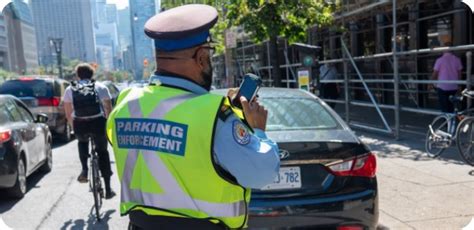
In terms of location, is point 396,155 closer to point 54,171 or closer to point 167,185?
point 54,171

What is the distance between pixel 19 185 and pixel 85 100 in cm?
183

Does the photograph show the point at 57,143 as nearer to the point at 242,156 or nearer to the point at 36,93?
the point at 36,93

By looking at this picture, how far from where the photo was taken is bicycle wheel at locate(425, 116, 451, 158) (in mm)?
7707

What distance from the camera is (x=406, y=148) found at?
8.71 metres

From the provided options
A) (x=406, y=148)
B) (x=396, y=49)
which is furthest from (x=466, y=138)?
(x=396, y=49)

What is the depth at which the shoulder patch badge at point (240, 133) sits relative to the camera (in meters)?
1.89

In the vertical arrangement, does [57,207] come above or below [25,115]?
below

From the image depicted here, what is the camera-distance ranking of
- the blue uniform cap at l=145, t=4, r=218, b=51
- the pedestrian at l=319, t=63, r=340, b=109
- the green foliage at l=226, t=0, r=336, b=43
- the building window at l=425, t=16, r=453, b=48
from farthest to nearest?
the pedestrian at l=319, t=63, r=340, b=109, the building window at l=425, t=16, r=453, b=48, the green foliage at l=226, t=0, r=336, b=43, the blue uniform cap at l=145, t=4, r=218, b=51

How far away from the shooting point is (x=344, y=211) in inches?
149

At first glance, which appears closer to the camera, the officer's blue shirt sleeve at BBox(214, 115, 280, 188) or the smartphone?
the officer's blue shirt sleeve at BBox(214, 115, 280, 188)

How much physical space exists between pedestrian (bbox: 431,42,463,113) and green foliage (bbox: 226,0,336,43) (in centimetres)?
332

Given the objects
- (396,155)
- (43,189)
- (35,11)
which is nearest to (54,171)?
(43,189)

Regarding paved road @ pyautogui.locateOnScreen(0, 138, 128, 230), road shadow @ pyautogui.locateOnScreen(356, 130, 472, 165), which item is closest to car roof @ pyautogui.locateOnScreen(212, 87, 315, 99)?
paved road @ pyautogui.locateOnScreen(0, 138, 128, 230)

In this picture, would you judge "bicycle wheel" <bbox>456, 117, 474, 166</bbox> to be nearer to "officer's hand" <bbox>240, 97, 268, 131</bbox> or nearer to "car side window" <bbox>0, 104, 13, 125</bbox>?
"officer's hand" <bbox>240, 97, 268, 131</bbox>
